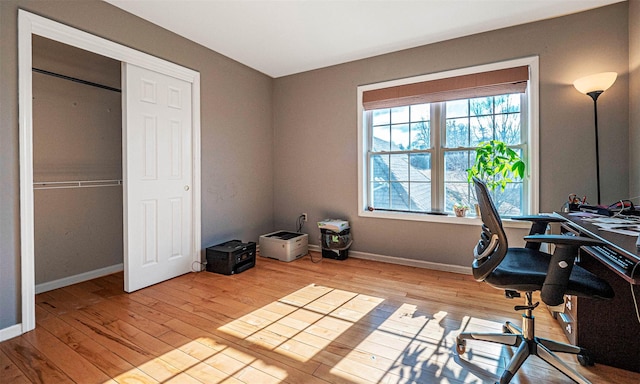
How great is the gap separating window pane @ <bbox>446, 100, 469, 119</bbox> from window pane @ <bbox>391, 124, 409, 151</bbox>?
48 cm

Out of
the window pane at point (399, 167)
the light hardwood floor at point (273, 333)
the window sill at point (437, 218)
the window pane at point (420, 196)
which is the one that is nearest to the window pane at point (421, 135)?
the window pane at point (399, 167)

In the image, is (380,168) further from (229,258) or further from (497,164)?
(229,258)

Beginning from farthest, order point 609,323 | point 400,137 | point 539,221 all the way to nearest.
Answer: point 400,137 < point 539,221 < point 609,323

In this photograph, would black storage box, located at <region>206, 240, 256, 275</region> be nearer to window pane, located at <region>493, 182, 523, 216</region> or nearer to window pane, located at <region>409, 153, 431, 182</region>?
window pane, located at <region>409, 153, 431, 182</region>

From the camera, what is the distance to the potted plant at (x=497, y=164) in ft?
9.52

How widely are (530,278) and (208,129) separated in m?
3.23

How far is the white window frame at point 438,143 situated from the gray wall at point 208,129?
1.42 metres

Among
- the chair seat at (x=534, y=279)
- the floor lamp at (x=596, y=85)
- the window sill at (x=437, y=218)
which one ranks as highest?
the floor lamp at (x=596, y=85)

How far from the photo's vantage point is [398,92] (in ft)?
11.4

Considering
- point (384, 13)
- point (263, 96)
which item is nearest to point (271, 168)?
point (263, 96)

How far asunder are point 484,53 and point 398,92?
36.0 inches

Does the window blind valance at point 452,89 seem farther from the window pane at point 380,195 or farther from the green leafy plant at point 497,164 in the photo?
the window pane at point 380,195

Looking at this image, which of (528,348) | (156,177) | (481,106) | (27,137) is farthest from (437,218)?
(27,137)

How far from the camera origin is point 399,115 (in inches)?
144
